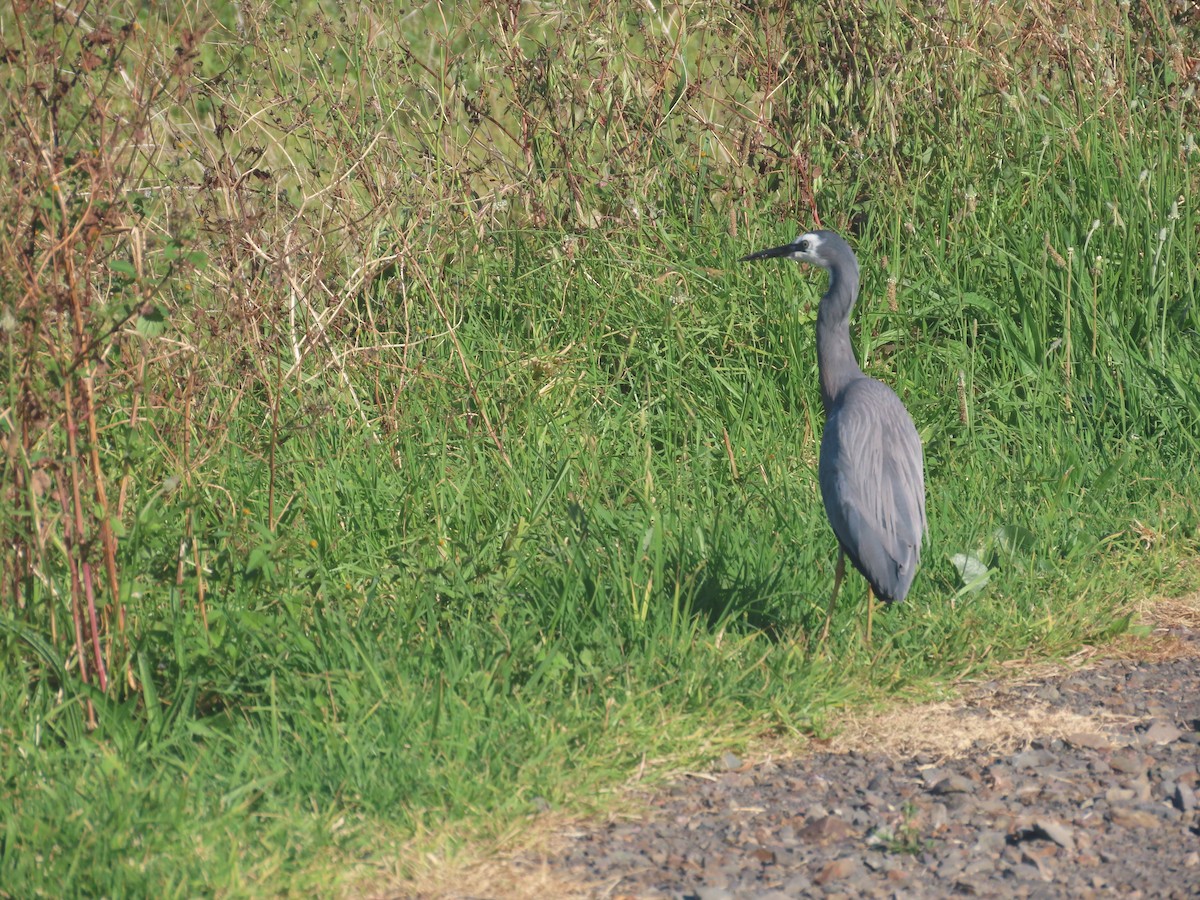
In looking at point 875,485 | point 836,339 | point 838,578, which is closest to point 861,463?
Result: point 875,485

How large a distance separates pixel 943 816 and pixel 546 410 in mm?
2618

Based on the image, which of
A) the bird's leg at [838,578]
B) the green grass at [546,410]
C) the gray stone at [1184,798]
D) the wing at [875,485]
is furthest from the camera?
the bird's leg at [838,578]

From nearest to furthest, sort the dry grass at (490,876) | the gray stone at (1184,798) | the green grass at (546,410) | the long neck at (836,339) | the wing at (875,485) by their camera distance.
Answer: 1. the dry grass at (490,876)
2. the gray stone at (1184,798)
3. the green grass at (546,410)
4. the wing at (875,485)
5. the long neck at (836,339)

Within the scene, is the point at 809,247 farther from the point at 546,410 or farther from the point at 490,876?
the point at 490,876

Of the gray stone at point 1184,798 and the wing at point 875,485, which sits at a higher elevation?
the wing at point 875,485

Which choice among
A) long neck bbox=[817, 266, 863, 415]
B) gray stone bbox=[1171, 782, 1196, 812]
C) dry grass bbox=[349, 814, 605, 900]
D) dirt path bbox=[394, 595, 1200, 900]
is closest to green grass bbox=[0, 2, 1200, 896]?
dry grass bbox=[349, 814, 605, 900]

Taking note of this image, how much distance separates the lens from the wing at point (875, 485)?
413 centimetres

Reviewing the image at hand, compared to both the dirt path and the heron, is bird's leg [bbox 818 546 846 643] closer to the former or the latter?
the heron

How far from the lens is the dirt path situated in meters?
3.10

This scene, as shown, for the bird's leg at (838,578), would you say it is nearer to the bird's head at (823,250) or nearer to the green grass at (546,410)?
the green grass at (546,410)

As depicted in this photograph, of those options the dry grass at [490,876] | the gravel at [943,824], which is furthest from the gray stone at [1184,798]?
the dry grass at [490,876]

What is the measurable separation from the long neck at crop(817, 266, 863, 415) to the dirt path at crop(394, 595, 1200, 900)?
3.78ft

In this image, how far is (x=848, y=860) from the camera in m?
3.18

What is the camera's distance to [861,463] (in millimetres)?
4348
